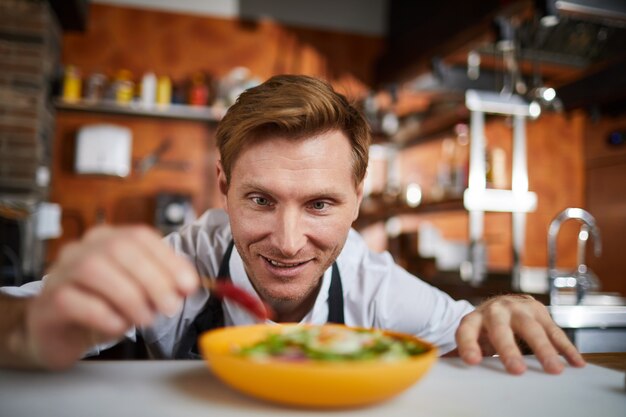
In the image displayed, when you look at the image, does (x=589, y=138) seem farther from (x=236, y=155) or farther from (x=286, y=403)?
(x=286, y=403)

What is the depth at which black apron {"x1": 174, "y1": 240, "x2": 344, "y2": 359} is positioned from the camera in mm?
1303

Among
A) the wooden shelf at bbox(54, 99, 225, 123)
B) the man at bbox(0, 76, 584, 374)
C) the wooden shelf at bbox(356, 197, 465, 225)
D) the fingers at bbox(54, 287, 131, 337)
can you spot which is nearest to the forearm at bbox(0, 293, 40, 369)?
the man at bbox(0, 76, 584, 374)

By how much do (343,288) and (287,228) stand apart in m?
0.37

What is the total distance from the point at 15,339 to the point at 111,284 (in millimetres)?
199

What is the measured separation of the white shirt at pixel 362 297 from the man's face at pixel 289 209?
159mm

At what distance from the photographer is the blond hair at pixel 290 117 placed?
1.20m

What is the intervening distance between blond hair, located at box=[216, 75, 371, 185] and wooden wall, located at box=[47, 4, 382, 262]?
131 inches

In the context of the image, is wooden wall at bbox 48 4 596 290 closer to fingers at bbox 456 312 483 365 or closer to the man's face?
the man's face

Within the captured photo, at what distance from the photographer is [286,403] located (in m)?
0.59

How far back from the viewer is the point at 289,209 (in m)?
1.12

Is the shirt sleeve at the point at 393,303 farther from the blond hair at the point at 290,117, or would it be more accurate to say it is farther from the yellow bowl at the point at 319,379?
the yellow bowl at the point at 319,379

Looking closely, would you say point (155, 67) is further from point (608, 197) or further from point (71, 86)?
point (608, 197)

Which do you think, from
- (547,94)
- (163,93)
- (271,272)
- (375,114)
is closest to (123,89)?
(163,93)

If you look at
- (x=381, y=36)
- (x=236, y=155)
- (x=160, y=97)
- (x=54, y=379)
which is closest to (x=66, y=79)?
(x=160, y=97)
